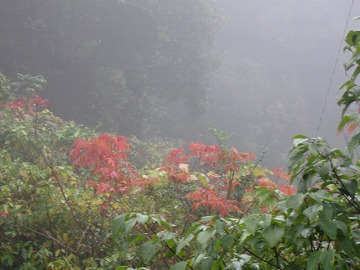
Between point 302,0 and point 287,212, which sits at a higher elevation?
point 302,0

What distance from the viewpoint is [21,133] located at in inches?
185

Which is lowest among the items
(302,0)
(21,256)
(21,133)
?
(21,256)

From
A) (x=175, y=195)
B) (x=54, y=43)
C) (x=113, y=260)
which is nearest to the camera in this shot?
(x=113, y=260)

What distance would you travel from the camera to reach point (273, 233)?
1.09 m

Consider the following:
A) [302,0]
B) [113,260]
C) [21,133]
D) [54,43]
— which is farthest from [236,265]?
[302,0]

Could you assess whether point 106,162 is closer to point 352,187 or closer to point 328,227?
point 352,187

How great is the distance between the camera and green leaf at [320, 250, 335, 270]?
0.98m

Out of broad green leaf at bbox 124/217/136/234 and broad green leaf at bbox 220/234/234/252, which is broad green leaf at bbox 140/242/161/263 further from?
broad green leaf at bbox 220/234/234/252

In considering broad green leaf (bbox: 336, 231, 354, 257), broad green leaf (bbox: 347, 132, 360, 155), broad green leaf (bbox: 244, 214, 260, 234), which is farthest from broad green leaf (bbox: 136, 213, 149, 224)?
broad green leaf (bbox: 347, 132, 360, 155)

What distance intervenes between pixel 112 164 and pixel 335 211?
212cm

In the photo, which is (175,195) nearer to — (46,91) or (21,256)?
(21,256)

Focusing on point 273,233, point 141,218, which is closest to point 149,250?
point 141,218

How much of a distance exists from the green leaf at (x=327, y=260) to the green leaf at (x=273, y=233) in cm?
12

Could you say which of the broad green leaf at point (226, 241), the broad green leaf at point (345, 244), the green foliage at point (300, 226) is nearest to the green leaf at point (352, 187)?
the green foliage at point (300, 226)
